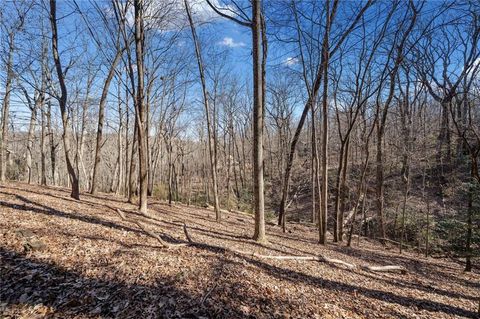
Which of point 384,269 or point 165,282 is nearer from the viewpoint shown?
point 165,282

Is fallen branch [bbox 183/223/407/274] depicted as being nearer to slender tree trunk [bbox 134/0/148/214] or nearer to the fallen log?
the fallen log

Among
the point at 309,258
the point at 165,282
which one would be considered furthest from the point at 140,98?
the point at 309,258

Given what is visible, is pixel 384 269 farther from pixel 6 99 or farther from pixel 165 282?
pixel 6 99

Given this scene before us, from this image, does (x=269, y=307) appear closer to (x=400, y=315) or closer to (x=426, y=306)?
(x=400, y=315)

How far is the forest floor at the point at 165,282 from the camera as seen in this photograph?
115 inches

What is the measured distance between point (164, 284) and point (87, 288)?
94 cm

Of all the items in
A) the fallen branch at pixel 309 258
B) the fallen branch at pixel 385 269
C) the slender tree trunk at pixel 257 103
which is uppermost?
the slender tree trunk at pixel 257 103

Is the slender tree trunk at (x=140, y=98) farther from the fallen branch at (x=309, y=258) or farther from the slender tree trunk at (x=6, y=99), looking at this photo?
the slender tree trunk at (x=6, y=99)

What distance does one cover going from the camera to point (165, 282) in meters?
3.47

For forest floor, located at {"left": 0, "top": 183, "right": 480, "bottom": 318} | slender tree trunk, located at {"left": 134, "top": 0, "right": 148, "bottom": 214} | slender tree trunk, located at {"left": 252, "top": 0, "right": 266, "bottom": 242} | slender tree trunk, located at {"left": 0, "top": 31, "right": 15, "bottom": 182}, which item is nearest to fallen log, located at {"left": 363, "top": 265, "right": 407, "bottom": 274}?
forest floor, located at {"left": 0, "top": 183, "right": 480, "bottom": 318}

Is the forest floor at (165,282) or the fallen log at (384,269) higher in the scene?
the forest floor at (165,282)

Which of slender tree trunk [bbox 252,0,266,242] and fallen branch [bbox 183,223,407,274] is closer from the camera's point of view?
fallen branch [bbox 183,223,407,274]

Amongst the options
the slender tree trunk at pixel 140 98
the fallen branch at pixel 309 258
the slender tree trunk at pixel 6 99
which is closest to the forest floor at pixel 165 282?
the fallen branch at pixel 309 258

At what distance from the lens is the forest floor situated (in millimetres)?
2928
